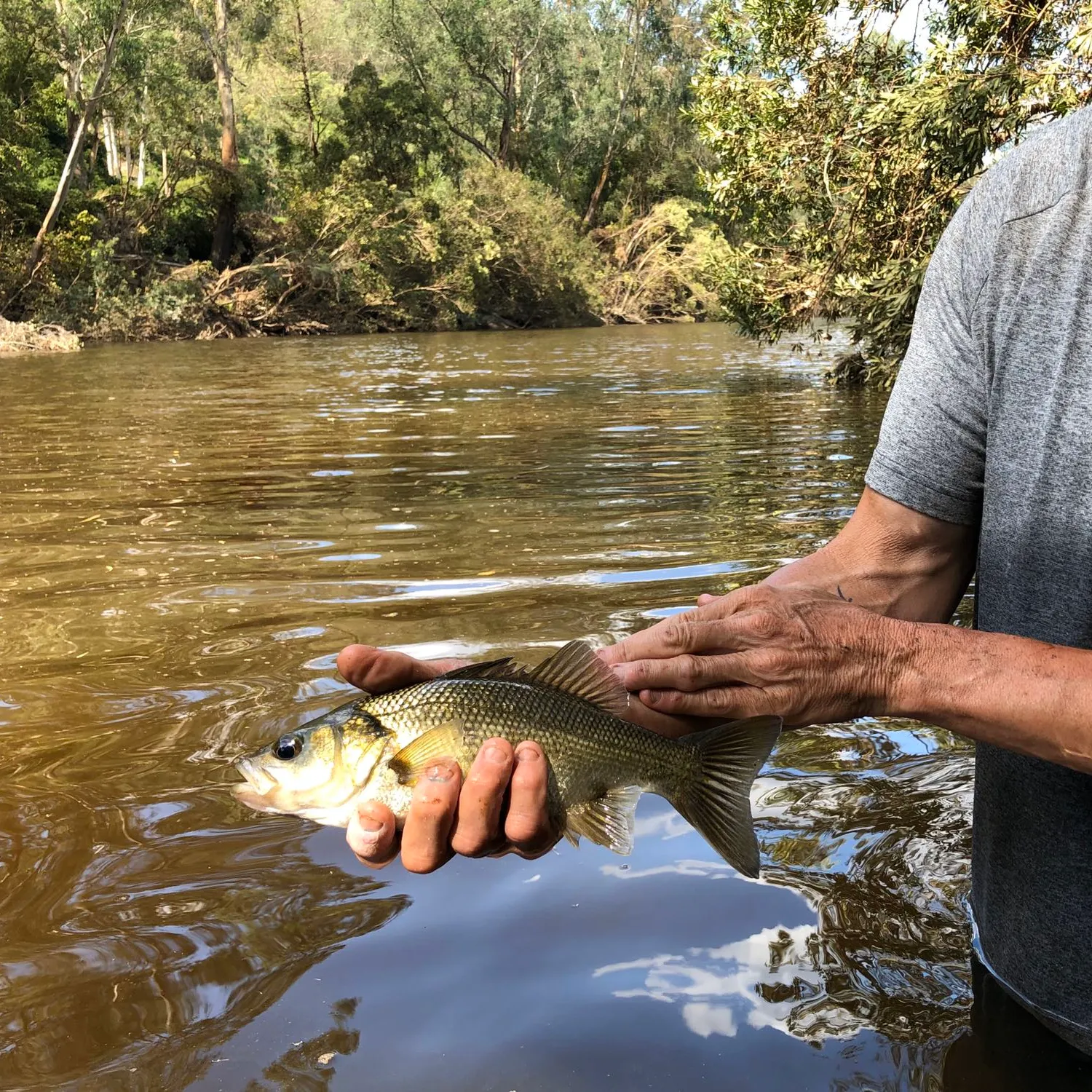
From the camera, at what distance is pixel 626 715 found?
2.26 m

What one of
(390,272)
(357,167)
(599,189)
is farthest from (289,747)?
(599,189)

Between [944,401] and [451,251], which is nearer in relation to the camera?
[944,401]

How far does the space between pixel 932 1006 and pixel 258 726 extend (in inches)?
105

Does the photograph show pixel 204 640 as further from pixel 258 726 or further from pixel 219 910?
pixel 219 910

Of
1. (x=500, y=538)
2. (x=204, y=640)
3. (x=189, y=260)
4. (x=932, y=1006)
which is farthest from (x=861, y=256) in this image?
(x=189, y=260)

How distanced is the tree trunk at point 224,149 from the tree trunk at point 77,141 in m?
7.20

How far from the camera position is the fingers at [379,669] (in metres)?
2.34

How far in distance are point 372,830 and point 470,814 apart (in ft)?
0.66

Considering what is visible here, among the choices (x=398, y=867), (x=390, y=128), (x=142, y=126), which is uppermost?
(x=390, y=128)

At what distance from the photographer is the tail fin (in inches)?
84.4

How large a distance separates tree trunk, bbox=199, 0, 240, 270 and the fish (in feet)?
139

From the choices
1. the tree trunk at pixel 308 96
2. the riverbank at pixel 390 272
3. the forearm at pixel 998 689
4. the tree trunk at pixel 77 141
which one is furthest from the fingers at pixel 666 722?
the tree trunk at pixel 308 96

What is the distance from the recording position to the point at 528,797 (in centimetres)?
207

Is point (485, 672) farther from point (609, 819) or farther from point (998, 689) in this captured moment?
point (998, 689)
